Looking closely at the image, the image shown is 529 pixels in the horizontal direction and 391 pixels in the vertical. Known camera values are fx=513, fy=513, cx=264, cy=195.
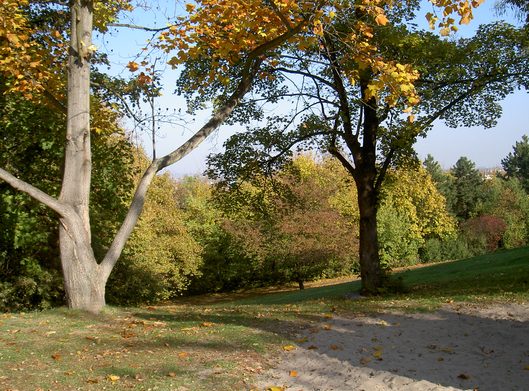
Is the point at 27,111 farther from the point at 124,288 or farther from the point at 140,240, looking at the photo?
the point at 140,240

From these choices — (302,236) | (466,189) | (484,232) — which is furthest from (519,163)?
(302,236)

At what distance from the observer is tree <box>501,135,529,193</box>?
7012 centimetres

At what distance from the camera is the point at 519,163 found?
73688mm

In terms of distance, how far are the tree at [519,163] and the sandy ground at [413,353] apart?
6498 centimetres

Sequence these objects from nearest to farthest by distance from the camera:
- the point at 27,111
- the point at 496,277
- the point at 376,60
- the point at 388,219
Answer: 1. the point at 376,60
2. the point at 27,111
3. the point at 496,277
4. the point at 388,219

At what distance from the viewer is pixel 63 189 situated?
856cm

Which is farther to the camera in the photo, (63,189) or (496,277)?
(496,277)

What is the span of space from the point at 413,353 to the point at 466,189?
59976 millimetres

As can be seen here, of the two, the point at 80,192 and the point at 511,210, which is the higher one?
the point at 511,210

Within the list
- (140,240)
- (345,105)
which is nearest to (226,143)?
(345,105)

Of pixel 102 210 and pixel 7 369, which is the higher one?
pixel 102 210

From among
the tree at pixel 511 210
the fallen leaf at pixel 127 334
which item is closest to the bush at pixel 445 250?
the tree at pixel 511 210

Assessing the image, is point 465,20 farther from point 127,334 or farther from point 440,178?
point 440,178

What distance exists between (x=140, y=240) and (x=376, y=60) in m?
20.3
